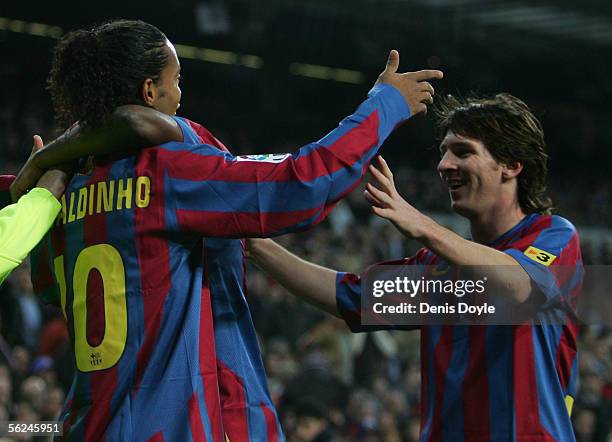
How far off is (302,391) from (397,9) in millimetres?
11335

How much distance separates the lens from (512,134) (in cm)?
325

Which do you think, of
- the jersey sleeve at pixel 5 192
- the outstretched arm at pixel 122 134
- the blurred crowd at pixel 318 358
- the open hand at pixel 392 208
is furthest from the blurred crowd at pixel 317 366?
the open hand at pixel 392 208

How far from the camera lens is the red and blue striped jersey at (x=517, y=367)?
297 centimetres

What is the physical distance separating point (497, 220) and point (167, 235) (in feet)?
3.89

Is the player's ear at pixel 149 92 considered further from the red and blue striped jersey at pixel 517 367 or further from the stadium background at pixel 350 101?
the stadium background at pixel 350 101

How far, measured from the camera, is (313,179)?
2.45 metres

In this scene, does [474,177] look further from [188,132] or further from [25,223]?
[25,223]

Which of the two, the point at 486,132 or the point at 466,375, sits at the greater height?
the point at 486,132

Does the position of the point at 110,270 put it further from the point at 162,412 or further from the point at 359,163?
the point at 359,163

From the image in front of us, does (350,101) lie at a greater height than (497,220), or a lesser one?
greater

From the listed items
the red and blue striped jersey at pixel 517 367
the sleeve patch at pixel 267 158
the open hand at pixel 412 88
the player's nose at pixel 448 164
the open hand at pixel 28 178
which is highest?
the player's nose at pixel 448 164

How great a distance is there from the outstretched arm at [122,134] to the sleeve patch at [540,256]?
1.10 metres

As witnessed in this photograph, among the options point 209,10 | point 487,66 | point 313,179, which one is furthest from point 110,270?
point 487,66

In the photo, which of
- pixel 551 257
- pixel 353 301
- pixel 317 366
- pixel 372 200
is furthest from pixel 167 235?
pixel 317 366
